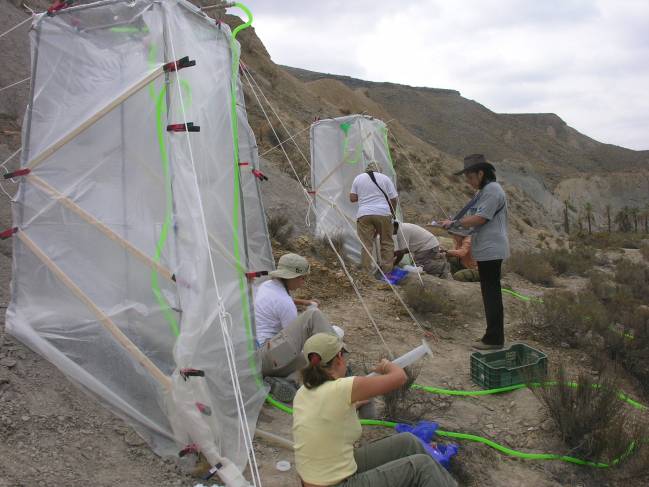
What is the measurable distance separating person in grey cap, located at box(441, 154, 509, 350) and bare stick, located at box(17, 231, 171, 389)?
2.69 metres

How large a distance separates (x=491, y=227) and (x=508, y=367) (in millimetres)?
1119

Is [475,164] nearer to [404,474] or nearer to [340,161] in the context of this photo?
[404,474]

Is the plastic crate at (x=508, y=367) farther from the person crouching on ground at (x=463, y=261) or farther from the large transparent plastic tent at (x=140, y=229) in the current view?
the person crouching on ground at (x=463, y=261)

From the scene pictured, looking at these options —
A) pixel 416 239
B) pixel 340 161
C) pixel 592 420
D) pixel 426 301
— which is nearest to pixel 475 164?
pixel 426 301

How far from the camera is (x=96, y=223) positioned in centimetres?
324

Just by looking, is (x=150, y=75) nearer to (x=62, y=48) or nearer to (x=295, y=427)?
(x=62, y=48)

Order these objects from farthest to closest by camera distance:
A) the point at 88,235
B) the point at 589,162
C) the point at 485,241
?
the point at 589,162, the point at 485,241, the point at 88,235

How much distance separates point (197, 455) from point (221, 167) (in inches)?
67.5

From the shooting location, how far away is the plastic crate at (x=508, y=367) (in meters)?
4.09

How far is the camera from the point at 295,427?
2311mm

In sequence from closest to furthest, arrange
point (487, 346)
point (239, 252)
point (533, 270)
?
point (239, 252)
point (487, 346)
point (533, 270)

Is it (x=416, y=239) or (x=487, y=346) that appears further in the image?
(x=416, y=239)

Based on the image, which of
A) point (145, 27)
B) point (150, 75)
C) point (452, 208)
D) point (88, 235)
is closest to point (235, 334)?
point (88, 235)

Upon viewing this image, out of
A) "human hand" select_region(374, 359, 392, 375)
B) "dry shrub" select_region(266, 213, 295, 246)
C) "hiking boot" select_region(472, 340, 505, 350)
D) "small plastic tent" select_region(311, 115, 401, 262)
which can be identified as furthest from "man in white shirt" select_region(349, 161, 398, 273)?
"human hand" select_region(374, 359, 392, 375)
